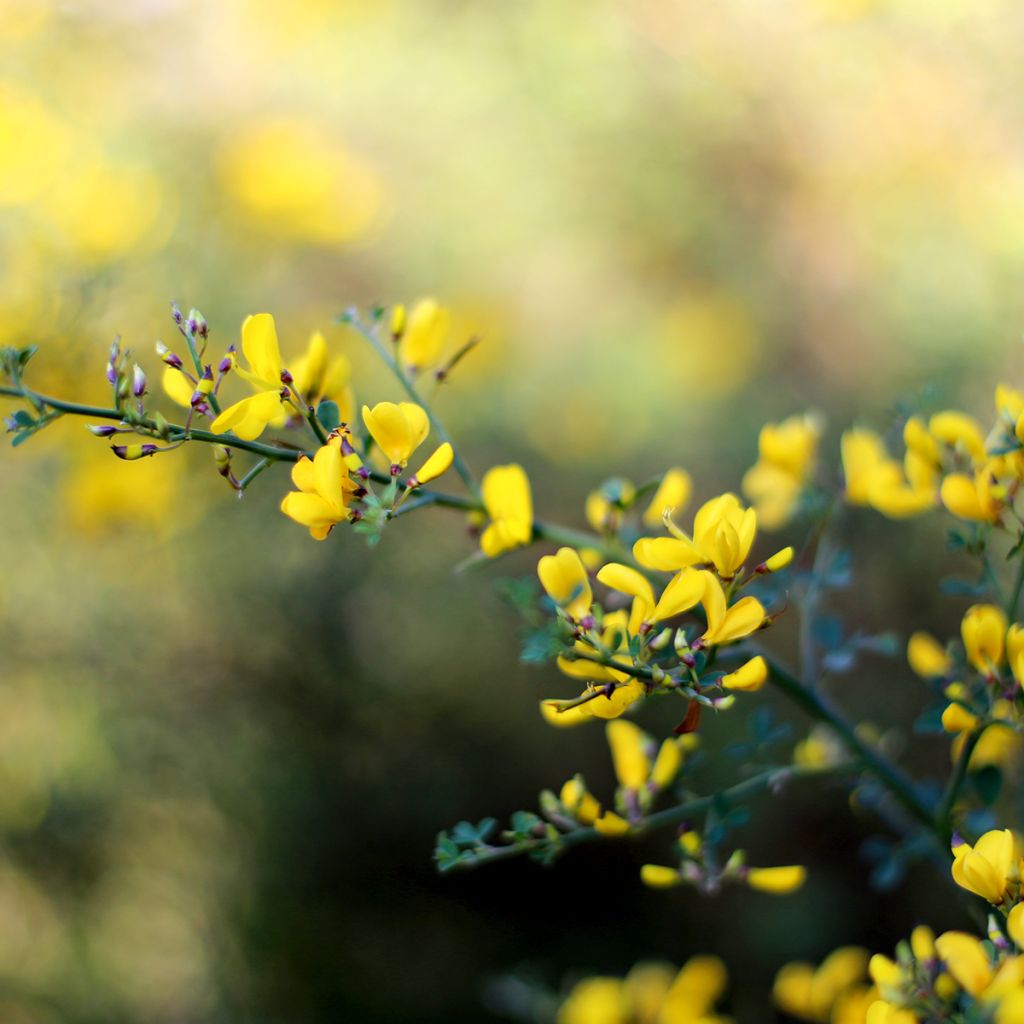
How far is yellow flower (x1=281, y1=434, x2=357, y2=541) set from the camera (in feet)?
2.66

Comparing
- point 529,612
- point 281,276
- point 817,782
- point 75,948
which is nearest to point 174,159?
point 281,276

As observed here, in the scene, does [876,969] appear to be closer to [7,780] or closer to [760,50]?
[7,780]

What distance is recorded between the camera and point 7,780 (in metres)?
2.44

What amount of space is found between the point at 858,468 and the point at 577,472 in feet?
6.50

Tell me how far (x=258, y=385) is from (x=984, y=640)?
697mm

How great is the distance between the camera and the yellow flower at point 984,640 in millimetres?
907

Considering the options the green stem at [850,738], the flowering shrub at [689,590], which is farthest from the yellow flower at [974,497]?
the green stem at [850,738]

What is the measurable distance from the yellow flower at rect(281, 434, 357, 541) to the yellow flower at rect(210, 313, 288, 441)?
5cm

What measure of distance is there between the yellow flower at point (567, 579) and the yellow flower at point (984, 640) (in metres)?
0.35

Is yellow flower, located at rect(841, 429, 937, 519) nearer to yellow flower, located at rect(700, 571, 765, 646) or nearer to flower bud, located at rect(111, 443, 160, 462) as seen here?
yellow flower, located at rect(700, 571, 765, 646)

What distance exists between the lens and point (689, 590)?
32.0 inches

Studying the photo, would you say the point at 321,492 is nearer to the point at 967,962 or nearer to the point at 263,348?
the point at 263,348

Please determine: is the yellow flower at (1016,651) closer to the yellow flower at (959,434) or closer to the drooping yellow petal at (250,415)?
the yellow flower at (959,434)

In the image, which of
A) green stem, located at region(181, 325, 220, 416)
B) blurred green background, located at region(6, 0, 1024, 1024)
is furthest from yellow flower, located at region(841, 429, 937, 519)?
blurred green background, located at region(6, 0, 1024, 1024)
